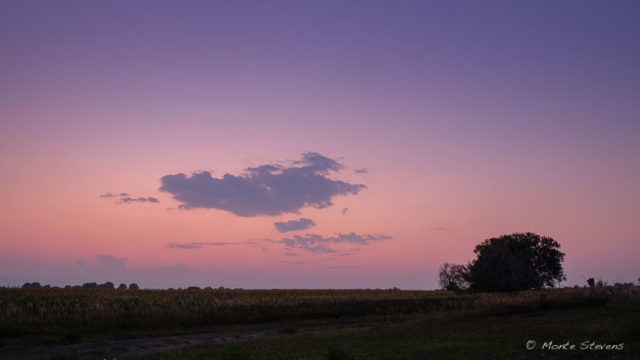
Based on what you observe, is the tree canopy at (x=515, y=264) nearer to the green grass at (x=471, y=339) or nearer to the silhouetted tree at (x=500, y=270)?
the silhouetted tree at (x=500, y=270)

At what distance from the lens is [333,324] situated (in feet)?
151

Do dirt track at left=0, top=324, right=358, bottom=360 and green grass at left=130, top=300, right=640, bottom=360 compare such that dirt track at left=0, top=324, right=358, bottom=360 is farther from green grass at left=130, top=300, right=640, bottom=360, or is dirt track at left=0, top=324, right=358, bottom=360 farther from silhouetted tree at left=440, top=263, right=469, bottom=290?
silhouetted tree at left=440, top=263, right=469, bottom=290

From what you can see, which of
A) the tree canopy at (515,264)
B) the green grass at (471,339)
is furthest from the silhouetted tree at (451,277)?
the green grass at (471,339)

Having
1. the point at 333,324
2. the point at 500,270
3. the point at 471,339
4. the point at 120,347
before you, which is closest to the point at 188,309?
the point at 333,324

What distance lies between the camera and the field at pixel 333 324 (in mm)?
22469

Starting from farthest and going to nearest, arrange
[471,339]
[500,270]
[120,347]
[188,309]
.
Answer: [500,270] → [188,309] → [120,347] → [471,339]

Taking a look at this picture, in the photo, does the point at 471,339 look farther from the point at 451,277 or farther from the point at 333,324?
the point at 451,277

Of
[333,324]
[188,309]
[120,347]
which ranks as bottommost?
[333,324]

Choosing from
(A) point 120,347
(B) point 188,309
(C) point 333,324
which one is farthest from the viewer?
(B) point 188,309

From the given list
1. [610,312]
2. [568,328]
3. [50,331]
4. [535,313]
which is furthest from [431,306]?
[50,331]

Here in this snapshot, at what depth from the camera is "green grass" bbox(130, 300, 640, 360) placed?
20484mm

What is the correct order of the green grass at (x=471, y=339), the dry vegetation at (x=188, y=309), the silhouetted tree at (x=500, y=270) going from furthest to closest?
the silhouetted tree at (x=500, y=270)
the dry vegetation at (x=188, y=309)
the green grass at (x=471, y=339)

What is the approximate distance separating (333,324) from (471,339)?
22.8m

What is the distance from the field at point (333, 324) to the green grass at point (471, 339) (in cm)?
5
